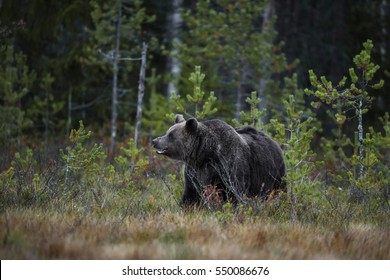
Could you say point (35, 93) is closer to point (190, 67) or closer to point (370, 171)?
point (190, 67)

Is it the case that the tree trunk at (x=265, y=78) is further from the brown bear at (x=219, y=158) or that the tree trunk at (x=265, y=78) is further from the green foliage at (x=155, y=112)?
the brown bear at (x=219, y=158)

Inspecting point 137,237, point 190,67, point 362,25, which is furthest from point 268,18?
point 137,237

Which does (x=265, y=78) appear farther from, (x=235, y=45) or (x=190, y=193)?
(x=190, y=193)

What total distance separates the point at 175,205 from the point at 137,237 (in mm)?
2243

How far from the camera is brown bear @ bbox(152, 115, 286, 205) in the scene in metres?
6.86

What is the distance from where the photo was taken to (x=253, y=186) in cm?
730

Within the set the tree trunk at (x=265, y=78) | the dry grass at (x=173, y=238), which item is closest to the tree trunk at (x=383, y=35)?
the tree trunk at (x=265, y=78)

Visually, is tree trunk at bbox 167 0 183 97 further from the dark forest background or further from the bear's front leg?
the bear's front leg

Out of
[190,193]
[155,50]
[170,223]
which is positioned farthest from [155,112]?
[170,223]

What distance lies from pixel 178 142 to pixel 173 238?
8.21ft

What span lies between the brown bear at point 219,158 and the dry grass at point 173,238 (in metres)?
1.09

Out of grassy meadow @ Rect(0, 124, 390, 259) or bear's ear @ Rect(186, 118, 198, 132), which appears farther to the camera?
bear's ear @ Rect(186, 118, 198, 132)

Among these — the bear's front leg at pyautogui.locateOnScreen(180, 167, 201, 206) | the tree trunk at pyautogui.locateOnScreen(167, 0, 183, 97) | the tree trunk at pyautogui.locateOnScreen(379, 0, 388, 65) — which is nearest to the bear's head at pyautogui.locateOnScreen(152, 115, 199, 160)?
the bear's front leg at pyautogui.locateOnScreen(180, 167, 201, 206)

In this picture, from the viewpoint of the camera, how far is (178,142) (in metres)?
7.27
